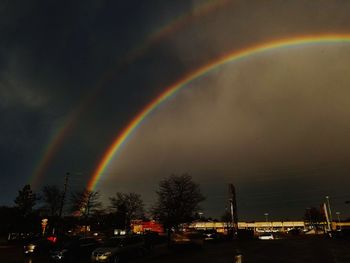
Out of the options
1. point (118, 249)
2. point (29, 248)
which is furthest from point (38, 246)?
point (118, 249)

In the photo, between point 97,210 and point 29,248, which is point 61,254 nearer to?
point 29,248

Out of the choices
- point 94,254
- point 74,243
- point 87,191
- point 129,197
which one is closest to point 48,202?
point 87,191

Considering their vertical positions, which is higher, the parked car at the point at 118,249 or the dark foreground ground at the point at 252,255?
the parked car at the point at 118,249

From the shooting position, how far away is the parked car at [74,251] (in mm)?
23953

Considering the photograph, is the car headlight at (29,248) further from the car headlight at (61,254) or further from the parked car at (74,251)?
the car headlight at (61,254)

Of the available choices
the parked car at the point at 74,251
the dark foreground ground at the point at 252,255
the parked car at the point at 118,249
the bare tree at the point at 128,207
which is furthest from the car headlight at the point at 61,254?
the bare tree at the point at 128,207

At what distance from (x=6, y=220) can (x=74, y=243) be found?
170 feet

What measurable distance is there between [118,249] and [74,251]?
17.4 ft

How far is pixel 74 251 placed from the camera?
25344mm

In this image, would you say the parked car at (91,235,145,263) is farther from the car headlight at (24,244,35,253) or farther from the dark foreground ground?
the car headlight at (24,244,35,253)

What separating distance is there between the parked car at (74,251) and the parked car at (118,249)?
3533 millimetres

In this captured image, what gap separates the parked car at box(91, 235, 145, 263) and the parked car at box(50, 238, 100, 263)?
11.6 ft

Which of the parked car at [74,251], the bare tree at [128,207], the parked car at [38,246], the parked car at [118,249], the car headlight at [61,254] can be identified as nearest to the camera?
the parked car at [118,249]

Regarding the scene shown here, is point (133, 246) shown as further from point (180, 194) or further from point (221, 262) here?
point (180, 194)
